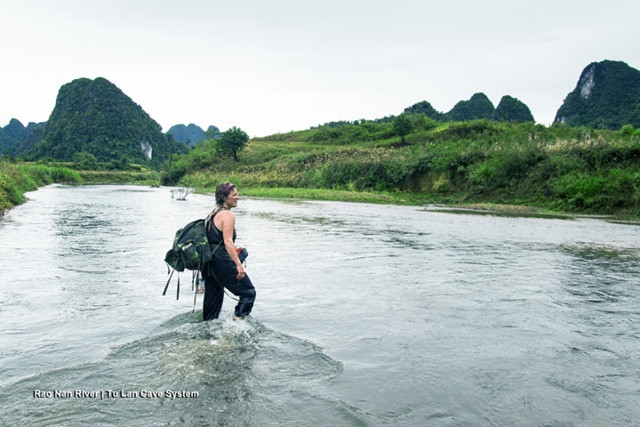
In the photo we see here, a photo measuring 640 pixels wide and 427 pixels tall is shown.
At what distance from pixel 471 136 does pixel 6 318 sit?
2314 inches

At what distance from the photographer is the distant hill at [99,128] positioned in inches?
5773

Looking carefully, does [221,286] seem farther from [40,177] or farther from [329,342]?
[40,177]

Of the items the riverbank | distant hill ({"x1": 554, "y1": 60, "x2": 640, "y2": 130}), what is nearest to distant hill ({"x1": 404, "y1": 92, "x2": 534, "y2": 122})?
distant hill ({"x1": 554, "y1": 60, "x2": 640, "y2": 130})

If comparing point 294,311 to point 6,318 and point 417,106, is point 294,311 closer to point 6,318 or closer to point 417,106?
point 6,318

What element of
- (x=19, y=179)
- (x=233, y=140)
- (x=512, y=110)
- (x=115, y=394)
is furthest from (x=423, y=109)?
(x=115, y=394)

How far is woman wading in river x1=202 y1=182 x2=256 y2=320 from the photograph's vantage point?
6.40 metres

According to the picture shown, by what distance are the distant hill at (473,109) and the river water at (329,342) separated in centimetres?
11621

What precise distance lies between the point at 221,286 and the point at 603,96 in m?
117

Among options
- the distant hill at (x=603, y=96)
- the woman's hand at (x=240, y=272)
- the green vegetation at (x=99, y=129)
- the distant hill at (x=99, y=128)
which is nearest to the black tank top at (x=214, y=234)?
the woman's hand at (x=240, y=272)

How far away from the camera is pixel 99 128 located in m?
154

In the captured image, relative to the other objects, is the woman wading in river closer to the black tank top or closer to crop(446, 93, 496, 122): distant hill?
the black tank top

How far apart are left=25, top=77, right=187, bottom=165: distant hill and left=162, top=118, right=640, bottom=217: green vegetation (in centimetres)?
8988

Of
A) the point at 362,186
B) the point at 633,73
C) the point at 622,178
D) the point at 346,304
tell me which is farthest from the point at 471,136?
the point at 633,73

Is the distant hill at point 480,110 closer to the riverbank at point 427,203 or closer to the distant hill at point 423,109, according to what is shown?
the distant hill at point 423,109
